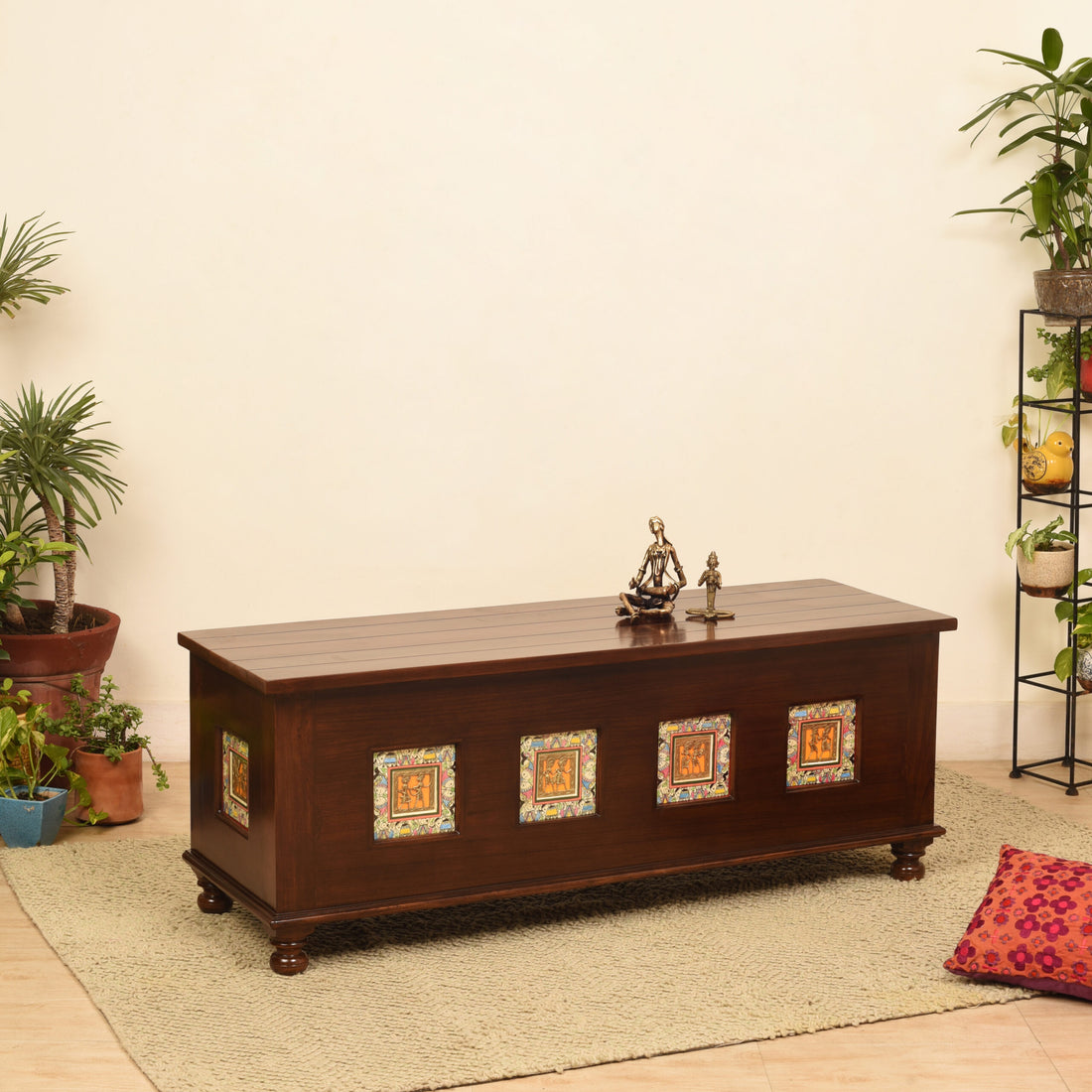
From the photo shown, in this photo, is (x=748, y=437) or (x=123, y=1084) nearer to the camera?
(x=123, y=1084)

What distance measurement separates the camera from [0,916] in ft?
12.0

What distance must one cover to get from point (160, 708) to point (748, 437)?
6.51 feet

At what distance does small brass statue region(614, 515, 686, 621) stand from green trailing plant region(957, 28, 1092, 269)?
5.51 ft

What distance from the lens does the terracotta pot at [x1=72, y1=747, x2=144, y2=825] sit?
14.0 feet

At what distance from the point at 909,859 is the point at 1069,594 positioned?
1311mm

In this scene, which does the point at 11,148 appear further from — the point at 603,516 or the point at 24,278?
the point at 603,516

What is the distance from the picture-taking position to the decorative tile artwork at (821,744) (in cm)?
373

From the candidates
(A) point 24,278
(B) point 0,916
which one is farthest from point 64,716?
(A) point 24,278

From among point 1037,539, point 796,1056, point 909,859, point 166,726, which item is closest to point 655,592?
point 909,859

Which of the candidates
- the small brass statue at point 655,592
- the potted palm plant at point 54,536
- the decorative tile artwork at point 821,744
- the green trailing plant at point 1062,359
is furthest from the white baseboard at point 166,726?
the green trailing plant at point 1062,359

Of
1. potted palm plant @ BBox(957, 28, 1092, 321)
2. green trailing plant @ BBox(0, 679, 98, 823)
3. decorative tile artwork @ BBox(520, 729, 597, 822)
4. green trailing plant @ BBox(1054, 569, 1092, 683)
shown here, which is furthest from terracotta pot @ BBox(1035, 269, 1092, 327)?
green trailing plant @ BBox(0, 679, 98, 823)

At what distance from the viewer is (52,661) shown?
170 inches

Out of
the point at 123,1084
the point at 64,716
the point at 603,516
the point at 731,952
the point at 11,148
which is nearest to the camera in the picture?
the point at 123,1084

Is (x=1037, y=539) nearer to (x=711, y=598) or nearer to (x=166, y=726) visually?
(x=711, y=598)
